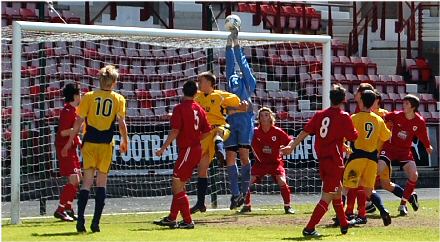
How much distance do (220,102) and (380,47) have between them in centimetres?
1574

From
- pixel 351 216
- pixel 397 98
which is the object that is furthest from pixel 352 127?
pixel 397 98

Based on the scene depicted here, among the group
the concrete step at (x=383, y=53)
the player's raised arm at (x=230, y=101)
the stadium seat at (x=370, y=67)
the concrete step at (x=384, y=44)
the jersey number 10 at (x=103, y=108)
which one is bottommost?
the jersey number 10 at (x=103, y=108)

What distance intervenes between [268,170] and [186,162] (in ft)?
11.6

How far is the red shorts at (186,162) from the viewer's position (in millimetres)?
12336

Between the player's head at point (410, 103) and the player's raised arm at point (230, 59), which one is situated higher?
the player's raised arm at point (230, 59)

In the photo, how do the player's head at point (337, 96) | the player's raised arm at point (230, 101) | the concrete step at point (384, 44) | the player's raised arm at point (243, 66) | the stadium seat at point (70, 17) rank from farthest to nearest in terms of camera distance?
the concrete step at point (384, 44)
the stadium seat at point (70, 17)
the player's raised arm at point (243, 66)
the player's raised arm at point (230, 101)
the player's head at point (337, 96)

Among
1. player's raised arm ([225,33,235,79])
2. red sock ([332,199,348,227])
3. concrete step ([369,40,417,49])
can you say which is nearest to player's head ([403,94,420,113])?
player's raised arm ([225,33,235,79])

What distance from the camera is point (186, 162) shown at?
12391 mm

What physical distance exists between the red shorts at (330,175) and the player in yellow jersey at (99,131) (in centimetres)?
218

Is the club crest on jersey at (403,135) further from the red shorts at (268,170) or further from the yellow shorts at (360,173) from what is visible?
the yellow shorts at (360,173)

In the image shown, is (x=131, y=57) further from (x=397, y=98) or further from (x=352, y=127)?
(x=397, y=98)

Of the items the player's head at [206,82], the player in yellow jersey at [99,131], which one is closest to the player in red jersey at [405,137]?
the player's head at [206,82]

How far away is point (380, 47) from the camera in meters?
29.3

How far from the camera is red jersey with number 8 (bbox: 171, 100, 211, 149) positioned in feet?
40.5
